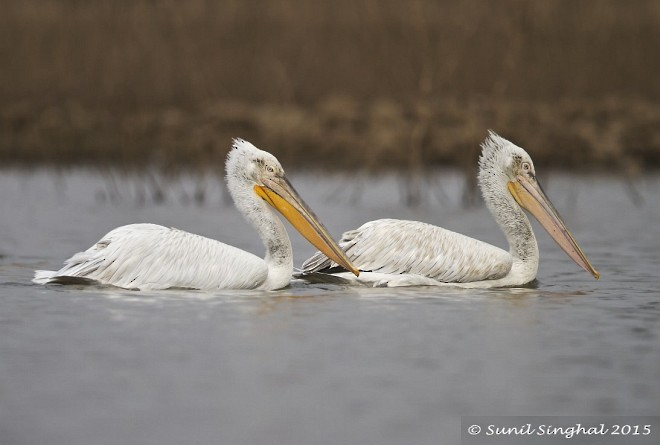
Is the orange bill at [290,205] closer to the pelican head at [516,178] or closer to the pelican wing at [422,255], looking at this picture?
the pelican wing at [422,255]

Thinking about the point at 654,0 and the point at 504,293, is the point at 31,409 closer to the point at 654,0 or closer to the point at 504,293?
the point at 504,293

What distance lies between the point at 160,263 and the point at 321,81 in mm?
12434

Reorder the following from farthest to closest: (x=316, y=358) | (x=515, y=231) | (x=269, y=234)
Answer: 1. (x=515, y=231)
2. (x=269, y=234)
3. (x=316, y=358)

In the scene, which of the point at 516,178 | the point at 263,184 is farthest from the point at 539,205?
the point at 263,184

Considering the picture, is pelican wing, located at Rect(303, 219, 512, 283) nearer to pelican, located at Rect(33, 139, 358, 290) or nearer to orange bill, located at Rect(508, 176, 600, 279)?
pelican, located at Rect(33, 139, 358, 290)

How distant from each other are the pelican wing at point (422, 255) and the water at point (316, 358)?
135 millimetres

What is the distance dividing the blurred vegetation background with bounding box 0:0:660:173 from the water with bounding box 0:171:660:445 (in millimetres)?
8057

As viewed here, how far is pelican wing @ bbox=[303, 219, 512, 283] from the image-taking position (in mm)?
7289

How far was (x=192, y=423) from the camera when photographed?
4348mm

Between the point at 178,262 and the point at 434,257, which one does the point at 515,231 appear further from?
the point at 178,262

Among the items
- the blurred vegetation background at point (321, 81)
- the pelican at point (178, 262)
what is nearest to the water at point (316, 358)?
the pelican at point (178, 262)

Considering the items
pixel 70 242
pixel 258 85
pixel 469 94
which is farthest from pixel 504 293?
pixel 258 85
